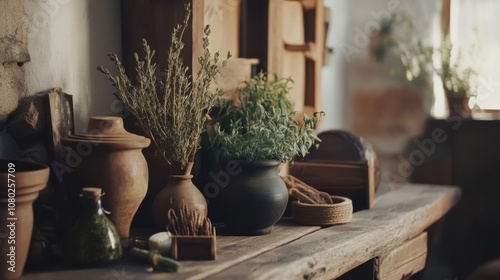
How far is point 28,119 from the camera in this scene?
2.18 metres

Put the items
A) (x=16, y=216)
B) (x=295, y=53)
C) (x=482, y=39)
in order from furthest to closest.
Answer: (x=482, y=39) < (x=295, y=53) < (x=16, y=216)

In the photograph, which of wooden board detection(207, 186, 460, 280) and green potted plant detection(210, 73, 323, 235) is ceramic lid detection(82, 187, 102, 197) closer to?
wooden board detection(207, 186, 460, 280)

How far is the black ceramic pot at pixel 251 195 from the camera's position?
227 cm

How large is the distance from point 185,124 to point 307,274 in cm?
65

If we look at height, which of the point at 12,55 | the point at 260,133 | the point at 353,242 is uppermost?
the point at 12,55

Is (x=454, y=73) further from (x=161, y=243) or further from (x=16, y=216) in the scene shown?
(x=16, y=216)

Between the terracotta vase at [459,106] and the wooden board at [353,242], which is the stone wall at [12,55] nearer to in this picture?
the wooden board at [353,242]

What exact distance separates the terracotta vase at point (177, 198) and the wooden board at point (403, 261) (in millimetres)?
778

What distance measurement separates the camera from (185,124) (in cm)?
226

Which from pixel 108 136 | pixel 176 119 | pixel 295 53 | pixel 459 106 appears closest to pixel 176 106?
pixel 176 119

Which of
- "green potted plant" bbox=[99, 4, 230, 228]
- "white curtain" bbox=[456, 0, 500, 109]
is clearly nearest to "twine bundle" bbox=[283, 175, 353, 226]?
"green potted plant" bbox=[99, 4, 230, 228]

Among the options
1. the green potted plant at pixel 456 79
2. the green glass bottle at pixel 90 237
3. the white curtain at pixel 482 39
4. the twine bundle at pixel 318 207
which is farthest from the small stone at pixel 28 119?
the white curtain at pixel 482 39

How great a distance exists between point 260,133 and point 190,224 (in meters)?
0.45

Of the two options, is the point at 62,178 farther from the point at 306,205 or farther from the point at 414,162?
the point at 414,162
